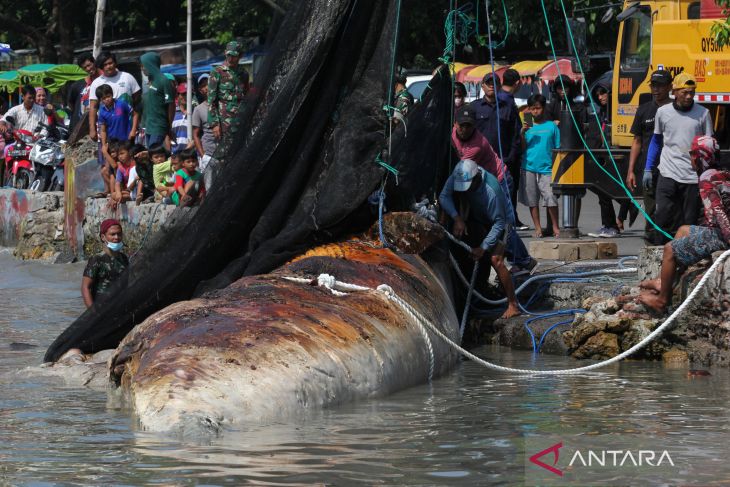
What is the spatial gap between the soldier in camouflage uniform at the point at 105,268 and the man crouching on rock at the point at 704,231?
398 centimetres

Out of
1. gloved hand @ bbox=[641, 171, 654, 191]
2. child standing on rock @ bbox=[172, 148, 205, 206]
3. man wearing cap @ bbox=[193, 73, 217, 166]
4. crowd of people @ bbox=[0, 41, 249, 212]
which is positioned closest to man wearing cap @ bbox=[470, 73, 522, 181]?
gloved hand @ bbox=[641, 171, 654, 191]

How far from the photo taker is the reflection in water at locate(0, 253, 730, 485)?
6504mm

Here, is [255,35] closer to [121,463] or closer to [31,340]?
[31,340]

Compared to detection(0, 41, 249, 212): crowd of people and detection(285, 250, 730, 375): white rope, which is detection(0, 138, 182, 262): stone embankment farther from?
detection(285, 250, 730, 375): white rope

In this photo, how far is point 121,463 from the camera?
6.67 m

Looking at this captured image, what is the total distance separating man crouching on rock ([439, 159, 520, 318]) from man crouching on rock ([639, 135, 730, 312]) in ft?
4.45

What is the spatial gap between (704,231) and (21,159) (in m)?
14.2

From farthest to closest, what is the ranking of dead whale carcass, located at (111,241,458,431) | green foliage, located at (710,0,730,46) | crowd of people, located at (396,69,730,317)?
green foliage, located at (710,0,730,46) < crowd of people, located at (396,69,730,317) < dead whale carcass, located at (111,241,458,431)

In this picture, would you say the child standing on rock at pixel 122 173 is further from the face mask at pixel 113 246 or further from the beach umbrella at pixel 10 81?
the beach umbrella at pixel 10 81

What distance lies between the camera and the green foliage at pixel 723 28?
13883mm

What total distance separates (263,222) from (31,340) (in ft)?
8.39

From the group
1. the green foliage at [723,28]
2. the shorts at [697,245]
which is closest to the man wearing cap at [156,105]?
the green foliage at [723,28]

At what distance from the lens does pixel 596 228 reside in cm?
1659

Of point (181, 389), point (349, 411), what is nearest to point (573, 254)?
point (349, 411)
